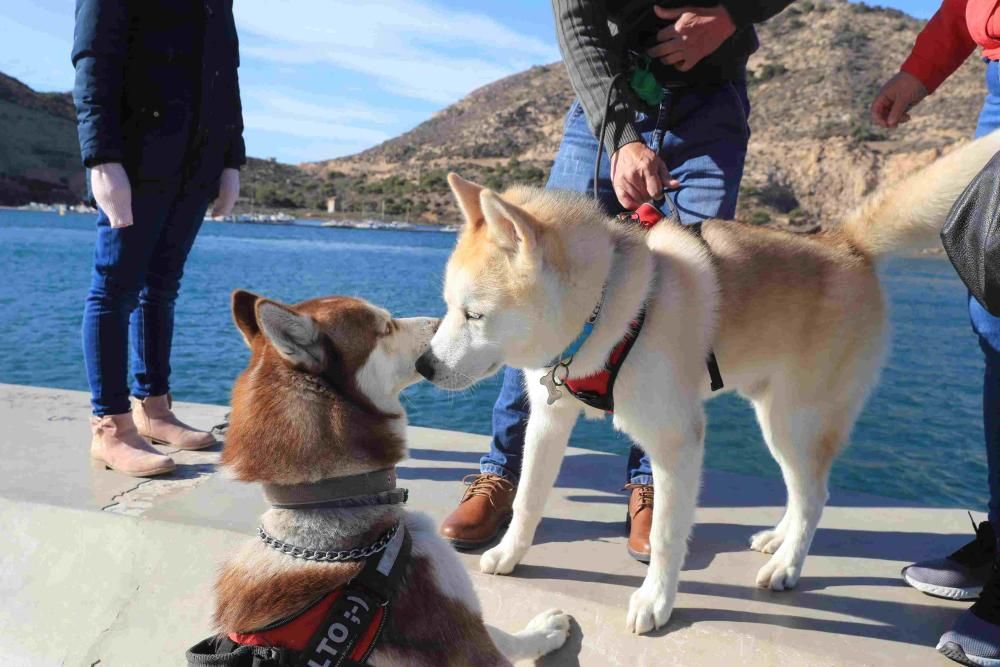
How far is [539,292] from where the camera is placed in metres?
2.45

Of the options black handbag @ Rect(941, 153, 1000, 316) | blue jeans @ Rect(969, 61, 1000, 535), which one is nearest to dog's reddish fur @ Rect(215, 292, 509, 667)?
black handbag @ Rect(941, 153, 1000, 316)

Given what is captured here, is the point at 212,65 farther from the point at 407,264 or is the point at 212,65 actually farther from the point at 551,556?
the point at 407,264

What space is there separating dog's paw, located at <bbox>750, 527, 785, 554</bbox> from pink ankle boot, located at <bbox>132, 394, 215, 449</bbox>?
2838mm

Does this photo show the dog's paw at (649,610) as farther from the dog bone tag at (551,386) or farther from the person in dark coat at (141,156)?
the person in dark coat at (141,156)

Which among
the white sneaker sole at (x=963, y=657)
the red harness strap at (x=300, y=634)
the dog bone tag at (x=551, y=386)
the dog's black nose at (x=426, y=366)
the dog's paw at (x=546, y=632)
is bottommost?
the dog's paw at (x=546, y=632)

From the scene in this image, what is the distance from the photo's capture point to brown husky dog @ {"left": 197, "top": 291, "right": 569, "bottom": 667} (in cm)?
184

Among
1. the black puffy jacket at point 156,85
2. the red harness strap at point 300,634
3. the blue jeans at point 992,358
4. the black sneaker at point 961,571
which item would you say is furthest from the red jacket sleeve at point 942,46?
the black puffy jacket at point 156,85

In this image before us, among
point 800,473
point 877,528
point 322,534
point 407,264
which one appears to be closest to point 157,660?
point 322,534

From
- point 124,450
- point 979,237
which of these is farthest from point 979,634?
point 124,450

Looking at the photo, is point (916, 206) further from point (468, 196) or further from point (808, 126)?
point (808, 126)

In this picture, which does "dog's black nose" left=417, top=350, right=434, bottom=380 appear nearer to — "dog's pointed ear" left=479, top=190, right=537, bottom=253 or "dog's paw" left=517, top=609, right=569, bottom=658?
"dog's pointed ear" left=479, top=190, right=537, bottom=253

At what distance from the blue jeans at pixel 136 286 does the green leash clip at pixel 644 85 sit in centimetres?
223

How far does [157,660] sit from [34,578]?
74 centimetres

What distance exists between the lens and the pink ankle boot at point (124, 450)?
3.52 m
